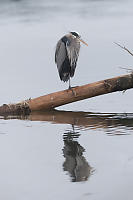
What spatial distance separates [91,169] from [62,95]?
3939 mm

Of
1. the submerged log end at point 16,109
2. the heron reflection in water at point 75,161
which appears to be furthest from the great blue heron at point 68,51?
the heron reflection in water at point 75,161

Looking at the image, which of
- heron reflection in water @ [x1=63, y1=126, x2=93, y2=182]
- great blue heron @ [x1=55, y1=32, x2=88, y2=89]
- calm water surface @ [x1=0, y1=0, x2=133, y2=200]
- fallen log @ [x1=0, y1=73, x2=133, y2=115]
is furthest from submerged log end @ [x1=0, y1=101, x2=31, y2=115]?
heron reflection in water @ [x1=63, y1=126, x2=93, y2=182]

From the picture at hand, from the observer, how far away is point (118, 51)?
63.8ft

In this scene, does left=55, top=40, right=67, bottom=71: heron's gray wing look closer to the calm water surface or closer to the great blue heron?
the great blue heron

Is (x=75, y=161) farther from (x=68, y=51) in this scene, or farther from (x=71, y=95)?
(x=68, y=51)

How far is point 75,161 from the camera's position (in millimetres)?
7379

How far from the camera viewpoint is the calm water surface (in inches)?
252

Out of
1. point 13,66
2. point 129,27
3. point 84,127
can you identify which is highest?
point 129,27

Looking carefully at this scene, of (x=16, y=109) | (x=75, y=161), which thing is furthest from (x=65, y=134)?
(x=16, y=109)

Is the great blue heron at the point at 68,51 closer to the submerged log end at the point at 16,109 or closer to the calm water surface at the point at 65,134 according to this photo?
the calm water surface at the point at 65,134

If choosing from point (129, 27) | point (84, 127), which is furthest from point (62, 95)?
point (129, 27)

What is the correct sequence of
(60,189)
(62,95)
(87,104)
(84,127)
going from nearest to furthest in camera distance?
(60,189) < (84,127) < (62,95) < (87,104)

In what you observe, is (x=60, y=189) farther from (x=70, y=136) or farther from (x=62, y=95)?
(x=62, y=95)

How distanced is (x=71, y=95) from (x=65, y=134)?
5.68ft
